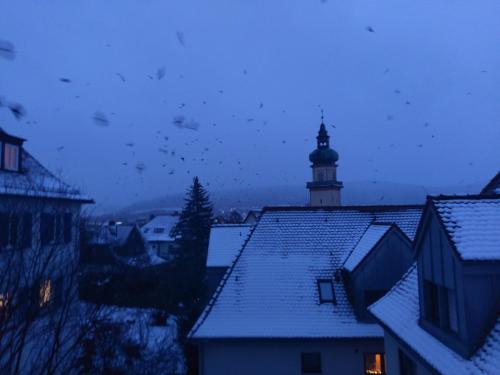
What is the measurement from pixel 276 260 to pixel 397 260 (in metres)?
4.09

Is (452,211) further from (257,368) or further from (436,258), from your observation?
(257,368)

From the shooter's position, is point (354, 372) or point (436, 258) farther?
point (354, 372)

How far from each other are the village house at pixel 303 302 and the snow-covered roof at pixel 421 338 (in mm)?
2839

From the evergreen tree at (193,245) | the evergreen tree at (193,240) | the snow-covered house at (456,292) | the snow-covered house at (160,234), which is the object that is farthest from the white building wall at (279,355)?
the snow-covered house at (160,234)

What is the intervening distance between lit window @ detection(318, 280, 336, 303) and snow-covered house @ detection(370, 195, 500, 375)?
469cm

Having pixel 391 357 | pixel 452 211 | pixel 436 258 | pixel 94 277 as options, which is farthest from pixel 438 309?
pixel 94 277

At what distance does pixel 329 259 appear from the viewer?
49.2 feet

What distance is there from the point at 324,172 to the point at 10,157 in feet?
161

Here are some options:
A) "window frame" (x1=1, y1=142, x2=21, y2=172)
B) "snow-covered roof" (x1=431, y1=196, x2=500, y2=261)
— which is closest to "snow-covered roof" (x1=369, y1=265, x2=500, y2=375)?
"snow-covered roof" (x1=431, y1=196, x2=500, y2=261)

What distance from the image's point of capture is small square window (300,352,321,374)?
12844 millimetres

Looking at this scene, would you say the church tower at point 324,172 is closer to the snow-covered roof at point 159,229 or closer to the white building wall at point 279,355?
the snow-covered roof at point 159,229

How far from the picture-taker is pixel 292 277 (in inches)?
559

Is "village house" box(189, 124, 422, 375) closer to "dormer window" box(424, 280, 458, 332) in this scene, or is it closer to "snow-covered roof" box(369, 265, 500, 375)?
"snow-covered roof" box(369, 265, 500, 375)

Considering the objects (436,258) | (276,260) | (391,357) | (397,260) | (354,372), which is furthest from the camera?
(276,260)
